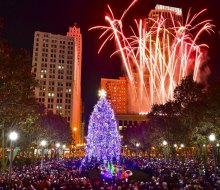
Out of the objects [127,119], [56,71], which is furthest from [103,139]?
[127,119]

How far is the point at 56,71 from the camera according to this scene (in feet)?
450

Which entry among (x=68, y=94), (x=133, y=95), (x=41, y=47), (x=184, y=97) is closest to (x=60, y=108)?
(x=68, y=94)

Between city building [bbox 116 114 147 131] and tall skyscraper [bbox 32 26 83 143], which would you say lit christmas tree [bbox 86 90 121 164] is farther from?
city building [bbox 116 114 147 131]

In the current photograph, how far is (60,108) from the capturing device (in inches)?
5290

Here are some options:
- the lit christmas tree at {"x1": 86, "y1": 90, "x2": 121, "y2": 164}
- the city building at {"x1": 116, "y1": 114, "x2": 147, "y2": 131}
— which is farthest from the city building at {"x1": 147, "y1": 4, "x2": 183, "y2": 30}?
the lit christmas tree at {"x1": 86, "y1": 90, "x2": 121, "y2": 164}

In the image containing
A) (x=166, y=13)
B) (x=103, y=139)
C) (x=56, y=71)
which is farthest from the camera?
(x=166, y=13)

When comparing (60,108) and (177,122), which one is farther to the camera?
(60,108)

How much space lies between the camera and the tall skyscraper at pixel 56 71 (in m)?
134

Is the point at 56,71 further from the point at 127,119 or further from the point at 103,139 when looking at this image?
the point at 103,139

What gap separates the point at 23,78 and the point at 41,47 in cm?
11623

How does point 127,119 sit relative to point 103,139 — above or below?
above

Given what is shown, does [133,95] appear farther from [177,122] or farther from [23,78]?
Answer: [23,78]

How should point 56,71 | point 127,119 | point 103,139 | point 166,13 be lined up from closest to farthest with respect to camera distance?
1. point 103,139
2. point 56,71
3. point 127,119
4. point 166,13

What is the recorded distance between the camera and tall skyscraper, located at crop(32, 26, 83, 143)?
13425cm
